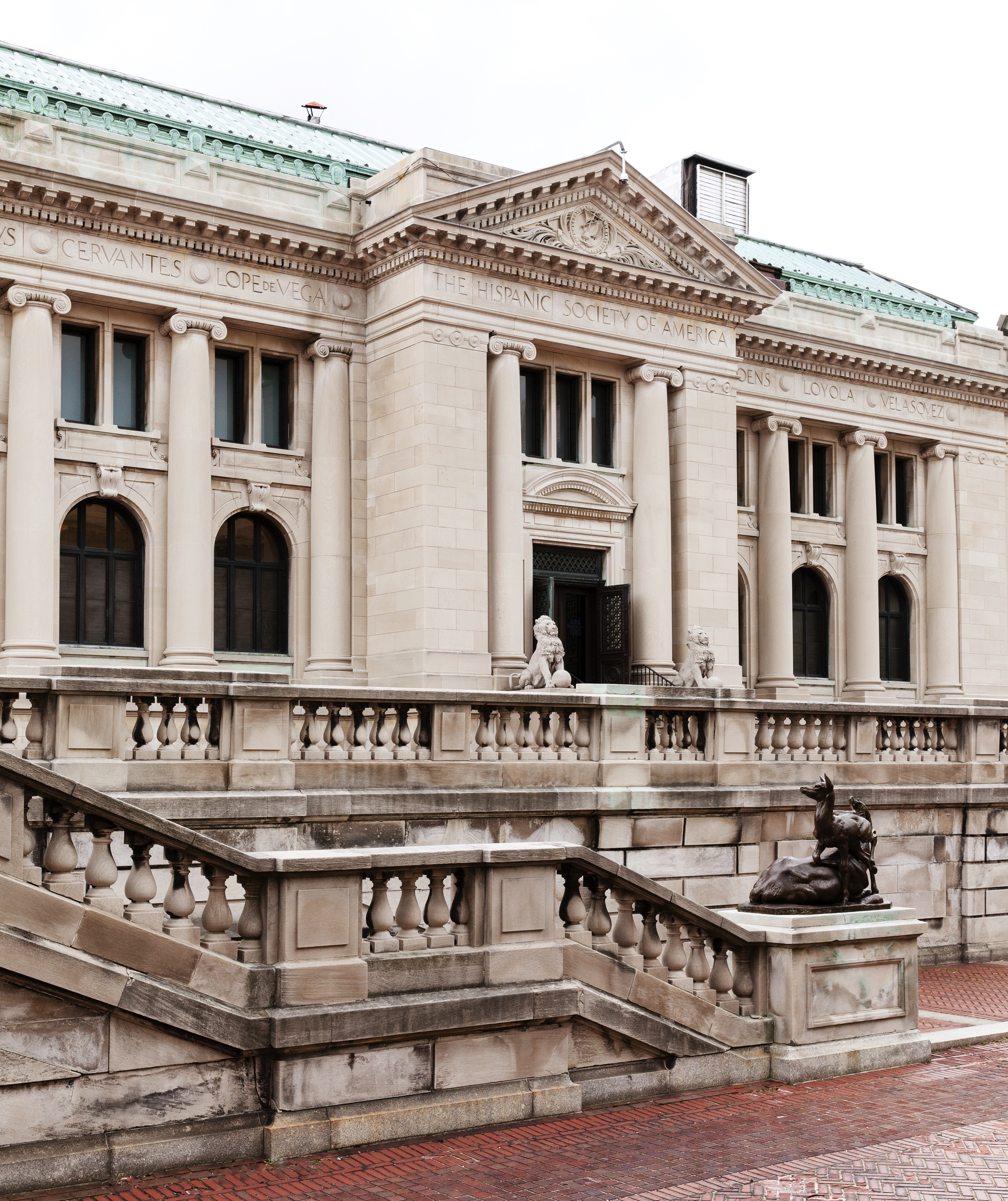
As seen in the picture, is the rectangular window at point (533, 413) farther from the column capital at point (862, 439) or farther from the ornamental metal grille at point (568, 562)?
the column capital at point (862, 439)

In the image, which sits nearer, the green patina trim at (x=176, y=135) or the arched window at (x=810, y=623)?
the green patina trim at (x=176, y=135)

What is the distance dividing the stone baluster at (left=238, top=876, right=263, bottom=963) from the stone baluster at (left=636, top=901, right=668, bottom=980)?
3.36 metres

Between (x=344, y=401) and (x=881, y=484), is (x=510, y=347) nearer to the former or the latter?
(x=344, y=401)

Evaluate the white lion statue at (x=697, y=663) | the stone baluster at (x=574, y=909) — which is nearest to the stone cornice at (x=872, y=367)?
the white lion statue at (x=697, y=663)

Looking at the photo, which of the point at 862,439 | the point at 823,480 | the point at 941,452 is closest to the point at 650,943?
the point at 862,439

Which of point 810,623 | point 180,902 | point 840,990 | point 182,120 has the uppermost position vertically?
point 182,120

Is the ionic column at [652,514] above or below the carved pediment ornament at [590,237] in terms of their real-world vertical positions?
below

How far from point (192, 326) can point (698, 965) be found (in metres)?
23.1

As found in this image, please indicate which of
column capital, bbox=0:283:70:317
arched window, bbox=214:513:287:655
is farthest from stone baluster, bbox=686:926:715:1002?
column capital, bbox=0:283:70:317

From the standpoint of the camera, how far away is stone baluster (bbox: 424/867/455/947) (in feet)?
34.7

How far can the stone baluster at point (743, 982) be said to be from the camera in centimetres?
1249

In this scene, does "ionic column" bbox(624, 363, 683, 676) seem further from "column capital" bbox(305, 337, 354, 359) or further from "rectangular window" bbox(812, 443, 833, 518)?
"rectangular window" bbox(812, 443, 833, 518)

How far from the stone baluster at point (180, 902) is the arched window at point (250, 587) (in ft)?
76.0

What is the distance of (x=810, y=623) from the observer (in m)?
43.9
